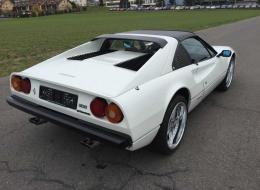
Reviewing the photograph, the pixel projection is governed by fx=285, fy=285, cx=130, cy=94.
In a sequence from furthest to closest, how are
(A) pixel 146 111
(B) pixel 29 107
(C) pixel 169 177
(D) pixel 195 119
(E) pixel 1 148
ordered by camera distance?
(D) pixel 195 119
(E) pixel 1 148
(B) pixel 29 107
(C) pixel 169 177
(A) pixel 146 111

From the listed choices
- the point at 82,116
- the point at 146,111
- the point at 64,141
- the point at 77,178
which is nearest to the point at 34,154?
the point at 64,141

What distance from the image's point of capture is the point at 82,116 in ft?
9.10

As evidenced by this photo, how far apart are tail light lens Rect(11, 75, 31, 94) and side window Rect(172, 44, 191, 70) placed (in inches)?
66.8

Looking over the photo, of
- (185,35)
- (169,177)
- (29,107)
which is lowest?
(169,177)

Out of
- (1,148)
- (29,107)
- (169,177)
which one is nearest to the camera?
(169,177)

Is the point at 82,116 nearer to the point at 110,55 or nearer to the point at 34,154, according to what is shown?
the point at 34,154

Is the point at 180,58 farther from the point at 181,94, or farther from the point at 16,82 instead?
the point at 16,82

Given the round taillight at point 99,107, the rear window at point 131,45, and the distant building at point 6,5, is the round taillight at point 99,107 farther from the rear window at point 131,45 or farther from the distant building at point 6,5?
the distant building at point 6,5

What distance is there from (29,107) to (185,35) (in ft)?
7.34

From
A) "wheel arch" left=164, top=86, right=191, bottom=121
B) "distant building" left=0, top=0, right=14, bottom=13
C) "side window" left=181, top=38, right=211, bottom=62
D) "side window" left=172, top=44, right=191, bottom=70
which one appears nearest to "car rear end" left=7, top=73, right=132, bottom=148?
"wheel arch" left=164, top=86, right=191, bottom=121

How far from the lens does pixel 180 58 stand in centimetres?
353

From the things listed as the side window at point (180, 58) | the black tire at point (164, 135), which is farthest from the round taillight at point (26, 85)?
the side window at point (180, 58)

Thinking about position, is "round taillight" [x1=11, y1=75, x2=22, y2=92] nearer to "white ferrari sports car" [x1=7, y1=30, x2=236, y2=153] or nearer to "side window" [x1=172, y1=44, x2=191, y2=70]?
"white ferrari sports car" [x1=7, y1=30, x2=236, y2=153]

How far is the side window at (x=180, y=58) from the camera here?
3.41m
